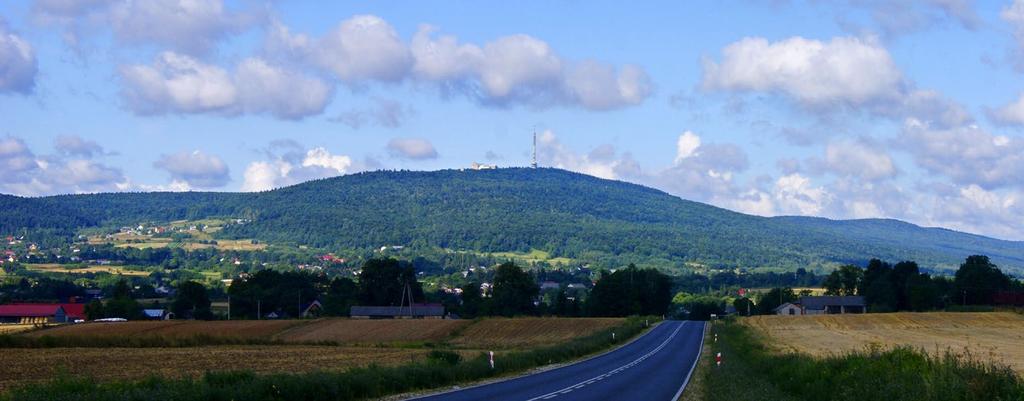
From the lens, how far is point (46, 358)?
52875 mm

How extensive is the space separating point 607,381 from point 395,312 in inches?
3673

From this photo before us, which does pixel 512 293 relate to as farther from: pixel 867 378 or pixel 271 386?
pixel 867 378

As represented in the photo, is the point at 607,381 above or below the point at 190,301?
below

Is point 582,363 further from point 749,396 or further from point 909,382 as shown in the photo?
point 909,382

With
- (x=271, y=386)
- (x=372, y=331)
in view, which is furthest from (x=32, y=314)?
(x=271, y=386)

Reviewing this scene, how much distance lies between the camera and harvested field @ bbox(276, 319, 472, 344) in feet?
290

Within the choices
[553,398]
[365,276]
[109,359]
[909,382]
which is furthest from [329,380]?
[365,276]

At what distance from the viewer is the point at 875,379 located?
25484mm

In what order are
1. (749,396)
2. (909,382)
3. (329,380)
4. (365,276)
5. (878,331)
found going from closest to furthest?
(909,382), (749,396), (329,380), (878,331), (365,276)

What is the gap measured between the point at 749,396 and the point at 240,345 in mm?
54765

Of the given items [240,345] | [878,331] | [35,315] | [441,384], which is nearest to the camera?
[441,384]

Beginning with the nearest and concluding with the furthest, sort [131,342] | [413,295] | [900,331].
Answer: [131,342]
[900,331]
[413,295]

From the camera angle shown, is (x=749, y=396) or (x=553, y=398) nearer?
(x=749, y=396)

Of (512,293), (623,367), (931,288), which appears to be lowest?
(623,367)
